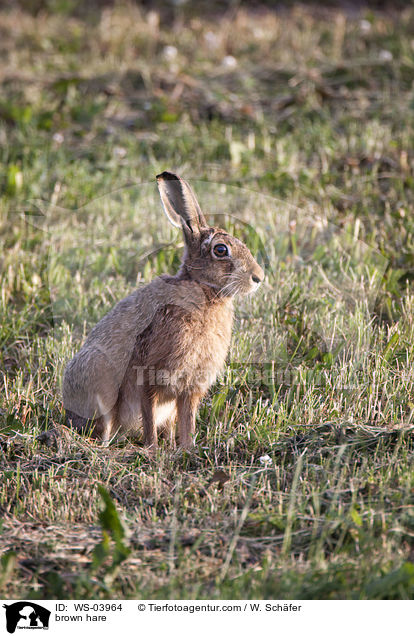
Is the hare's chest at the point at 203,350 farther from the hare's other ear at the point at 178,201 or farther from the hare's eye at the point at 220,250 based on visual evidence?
the hare's other ear at the point at 178,201

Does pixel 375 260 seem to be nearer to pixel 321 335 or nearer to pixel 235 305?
pixel 321 335

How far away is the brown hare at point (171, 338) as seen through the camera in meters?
4.21

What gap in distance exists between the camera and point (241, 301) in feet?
15.9

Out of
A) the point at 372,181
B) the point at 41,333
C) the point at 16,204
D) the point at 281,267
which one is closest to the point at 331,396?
the point at 281,267

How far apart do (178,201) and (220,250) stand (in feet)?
1.16

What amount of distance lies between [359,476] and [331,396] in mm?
904

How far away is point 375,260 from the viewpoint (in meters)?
6.09

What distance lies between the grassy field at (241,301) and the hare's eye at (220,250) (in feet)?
1.02
